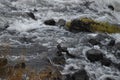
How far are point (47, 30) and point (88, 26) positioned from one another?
138cm

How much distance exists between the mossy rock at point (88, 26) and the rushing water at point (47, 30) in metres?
0.31

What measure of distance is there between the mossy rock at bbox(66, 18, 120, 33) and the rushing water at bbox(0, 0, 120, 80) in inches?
12.4

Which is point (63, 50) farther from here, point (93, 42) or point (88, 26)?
point (88, 26)

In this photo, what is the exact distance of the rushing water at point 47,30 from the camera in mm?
9359

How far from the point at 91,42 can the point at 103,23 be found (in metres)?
2.46

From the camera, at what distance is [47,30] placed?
40.3ft

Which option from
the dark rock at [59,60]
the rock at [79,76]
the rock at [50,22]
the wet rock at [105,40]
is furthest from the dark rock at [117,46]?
the rock at [50,22]

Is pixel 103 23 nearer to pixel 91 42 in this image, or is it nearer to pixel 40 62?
pixel 91 42

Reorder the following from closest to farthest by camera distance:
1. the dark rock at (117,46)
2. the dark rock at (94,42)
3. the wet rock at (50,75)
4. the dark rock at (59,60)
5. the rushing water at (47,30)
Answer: the wet rock at (50,75), the dark rock at (59,60), the rushing water at (47,30), the dark rock at (117,46), the dark rock at (94,42)

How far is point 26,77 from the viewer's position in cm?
718

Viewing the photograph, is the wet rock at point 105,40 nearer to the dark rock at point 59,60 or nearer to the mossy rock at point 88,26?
the mossy rock at point 88,26

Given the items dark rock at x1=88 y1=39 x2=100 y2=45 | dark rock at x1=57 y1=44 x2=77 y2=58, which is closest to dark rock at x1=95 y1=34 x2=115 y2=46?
dark rock at x1=88 y1=39 x2=100 y2=45

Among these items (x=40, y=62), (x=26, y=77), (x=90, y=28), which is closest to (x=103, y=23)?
(x=90, y=28)

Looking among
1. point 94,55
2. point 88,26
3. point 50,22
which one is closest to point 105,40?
point 88,26
